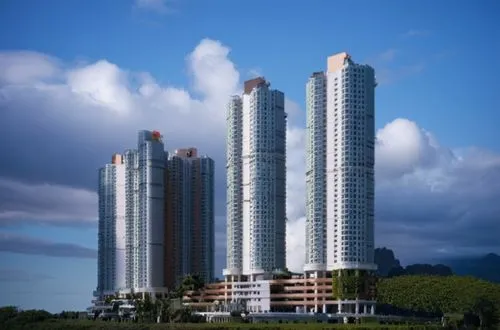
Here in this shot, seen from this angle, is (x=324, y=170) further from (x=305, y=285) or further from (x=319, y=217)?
(x=305, y=285)

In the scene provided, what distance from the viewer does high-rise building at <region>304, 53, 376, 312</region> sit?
178 feet

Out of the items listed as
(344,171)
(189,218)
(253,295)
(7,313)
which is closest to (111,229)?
(189,218)

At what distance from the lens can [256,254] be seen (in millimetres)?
59781

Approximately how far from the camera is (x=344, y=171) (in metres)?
54.7

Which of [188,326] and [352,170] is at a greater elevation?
[352,170]

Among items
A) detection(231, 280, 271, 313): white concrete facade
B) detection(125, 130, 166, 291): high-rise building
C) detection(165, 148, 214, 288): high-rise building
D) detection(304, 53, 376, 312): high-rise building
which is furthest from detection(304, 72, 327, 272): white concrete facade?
detection(165, 148, 214, 288): high-rise building

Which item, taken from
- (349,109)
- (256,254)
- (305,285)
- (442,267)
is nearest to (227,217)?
(256,254)

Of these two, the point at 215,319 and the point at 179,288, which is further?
the point at 179,288

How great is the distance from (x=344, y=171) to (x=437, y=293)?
42.8ft

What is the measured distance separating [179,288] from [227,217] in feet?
27.3

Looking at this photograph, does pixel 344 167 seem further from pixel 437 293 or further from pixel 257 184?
pixel 437 293

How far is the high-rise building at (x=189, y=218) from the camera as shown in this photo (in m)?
71.4

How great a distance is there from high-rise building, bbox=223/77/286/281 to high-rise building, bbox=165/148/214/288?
10.1 meters

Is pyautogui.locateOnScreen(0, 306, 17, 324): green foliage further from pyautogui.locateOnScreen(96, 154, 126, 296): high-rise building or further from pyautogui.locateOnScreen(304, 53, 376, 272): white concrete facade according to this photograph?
pyautogui.locateOnScreen(304, 53, 376, 272): white concrete facade
